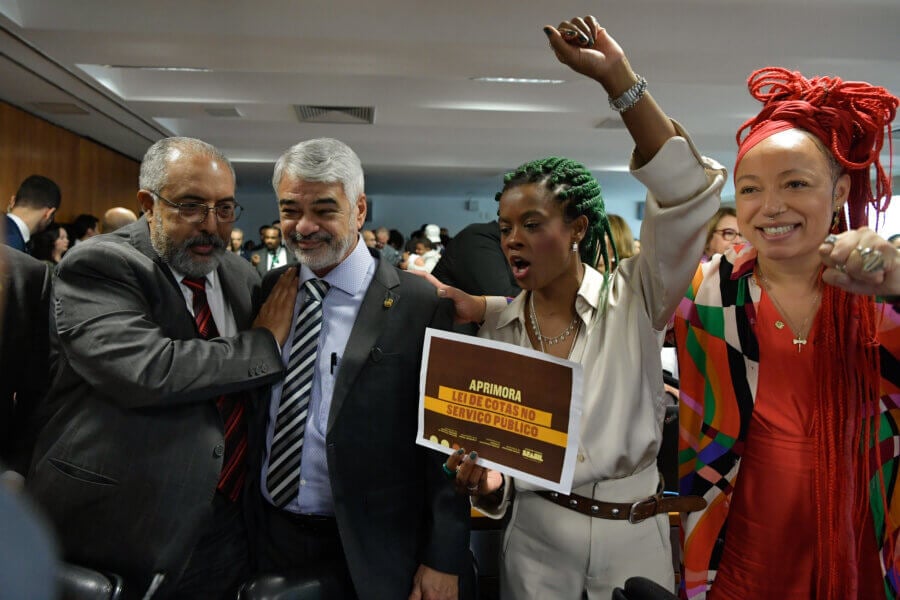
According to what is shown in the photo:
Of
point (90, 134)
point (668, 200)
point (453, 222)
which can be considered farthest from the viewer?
point (453, 222)

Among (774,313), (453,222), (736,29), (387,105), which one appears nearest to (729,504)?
(774,313)

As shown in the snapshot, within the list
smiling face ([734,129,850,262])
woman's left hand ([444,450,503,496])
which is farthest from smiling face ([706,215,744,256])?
woman's left hand ([444,450,503,496])

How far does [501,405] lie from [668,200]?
0.51m

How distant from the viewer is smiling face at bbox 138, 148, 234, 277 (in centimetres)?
155

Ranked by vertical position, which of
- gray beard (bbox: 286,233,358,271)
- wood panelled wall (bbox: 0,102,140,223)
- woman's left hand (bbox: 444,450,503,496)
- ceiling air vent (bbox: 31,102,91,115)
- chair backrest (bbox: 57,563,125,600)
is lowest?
chair backrest (bbox: 57,563,125,600)

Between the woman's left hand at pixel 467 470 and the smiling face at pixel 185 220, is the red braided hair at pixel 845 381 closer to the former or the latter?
the woman's left hand at pixel 467 470

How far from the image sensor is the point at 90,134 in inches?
378

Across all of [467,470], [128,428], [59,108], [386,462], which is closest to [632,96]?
[467,470]

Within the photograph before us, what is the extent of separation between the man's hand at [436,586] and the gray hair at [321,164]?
3.20 ft

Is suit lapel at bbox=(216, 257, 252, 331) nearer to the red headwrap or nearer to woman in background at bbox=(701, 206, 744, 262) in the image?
the red headwrap

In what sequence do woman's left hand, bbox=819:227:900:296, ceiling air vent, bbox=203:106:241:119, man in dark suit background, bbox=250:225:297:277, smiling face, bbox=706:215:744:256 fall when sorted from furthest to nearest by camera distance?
ceiling air vent, bbox=203:106:241:119 → man in dark suit background, bbox=250:225:297:277 → smiling face, bbox=706:215:744:256 → woman's left hand, bbox=819:227:900:296

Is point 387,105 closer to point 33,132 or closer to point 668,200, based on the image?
point 33,132

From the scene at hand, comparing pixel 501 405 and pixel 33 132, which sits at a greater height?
pixel 33 132

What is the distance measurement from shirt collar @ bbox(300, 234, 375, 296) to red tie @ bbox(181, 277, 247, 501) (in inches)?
10.7
